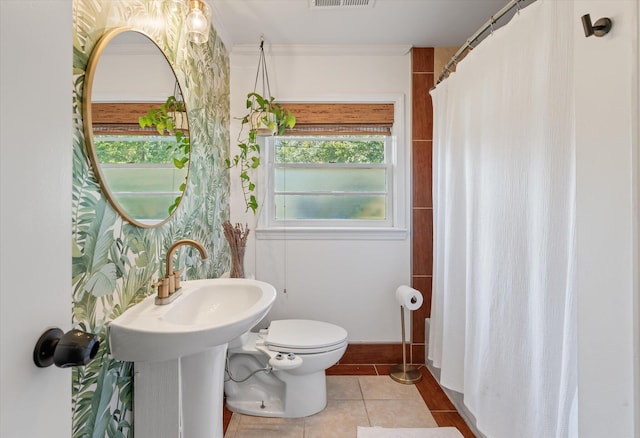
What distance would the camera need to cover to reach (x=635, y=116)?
69cm

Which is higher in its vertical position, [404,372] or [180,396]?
[180,396]

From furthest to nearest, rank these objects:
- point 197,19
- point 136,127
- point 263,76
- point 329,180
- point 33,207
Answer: point 329,180
point 263,76
point 197,19
point 136,127
point 33,207

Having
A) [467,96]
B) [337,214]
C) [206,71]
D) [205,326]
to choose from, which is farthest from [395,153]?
[205,326]

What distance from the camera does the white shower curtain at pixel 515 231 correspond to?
108 cm

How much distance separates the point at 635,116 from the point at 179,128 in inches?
59.4

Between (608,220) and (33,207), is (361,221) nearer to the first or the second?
(608,220)

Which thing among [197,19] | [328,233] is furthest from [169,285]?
[328,233]

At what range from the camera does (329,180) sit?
8.39 feet

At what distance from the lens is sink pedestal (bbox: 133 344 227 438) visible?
1.15 meters

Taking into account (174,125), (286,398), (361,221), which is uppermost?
(174,125)

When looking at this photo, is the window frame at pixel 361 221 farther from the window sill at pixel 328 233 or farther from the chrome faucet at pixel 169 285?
the chrome faucet at pixel 169 285

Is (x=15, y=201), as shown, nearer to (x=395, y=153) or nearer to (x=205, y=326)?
(x=205, y=326)

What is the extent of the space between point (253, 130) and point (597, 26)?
1828mm

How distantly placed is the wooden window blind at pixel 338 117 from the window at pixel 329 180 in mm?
62
